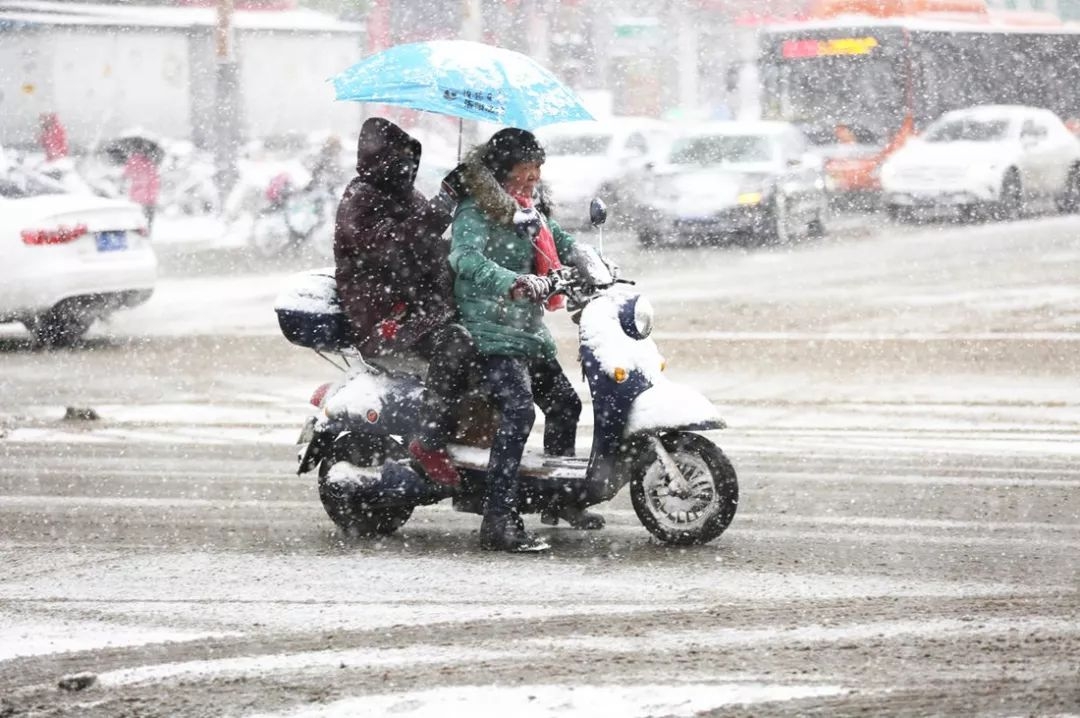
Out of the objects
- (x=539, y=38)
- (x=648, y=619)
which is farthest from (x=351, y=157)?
(x=648, y=619)

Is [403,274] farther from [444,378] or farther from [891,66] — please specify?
[891,66]

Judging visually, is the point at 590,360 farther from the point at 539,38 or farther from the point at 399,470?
the point at 539,38

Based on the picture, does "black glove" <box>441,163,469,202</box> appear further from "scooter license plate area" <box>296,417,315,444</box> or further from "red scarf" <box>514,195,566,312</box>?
"scooter license plate area" <box>296,417,315,444</box>

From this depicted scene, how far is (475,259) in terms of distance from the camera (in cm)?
749

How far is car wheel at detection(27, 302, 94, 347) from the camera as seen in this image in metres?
16.5

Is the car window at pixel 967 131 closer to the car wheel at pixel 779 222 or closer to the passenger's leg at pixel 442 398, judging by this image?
the car wheel at pixel 779 222

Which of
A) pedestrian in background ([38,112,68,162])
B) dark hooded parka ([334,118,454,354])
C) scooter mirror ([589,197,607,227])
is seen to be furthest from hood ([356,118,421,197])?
pedestrian in background ([38,112,68,162])

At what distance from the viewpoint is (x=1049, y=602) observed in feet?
21.5

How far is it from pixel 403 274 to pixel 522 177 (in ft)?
1.94

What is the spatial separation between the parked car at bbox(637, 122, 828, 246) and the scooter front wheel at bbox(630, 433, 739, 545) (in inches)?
749

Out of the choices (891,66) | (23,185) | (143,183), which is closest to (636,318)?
(23,185)

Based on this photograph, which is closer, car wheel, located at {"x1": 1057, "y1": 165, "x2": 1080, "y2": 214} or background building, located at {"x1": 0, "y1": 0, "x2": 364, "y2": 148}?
car wheel, located at {"x1": 1057, "y1": 165, "x2": 1080, "y2": 214}

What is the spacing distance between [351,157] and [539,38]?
16568mm

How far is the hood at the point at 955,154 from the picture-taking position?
96.9ft
